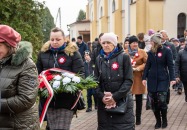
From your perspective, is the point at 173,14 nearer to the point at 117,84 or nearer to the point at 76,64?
the point at 76,64

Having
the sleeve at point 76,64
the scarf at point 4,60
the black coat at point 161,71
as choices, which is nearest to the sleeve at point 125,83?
the sleeve at point 76,64

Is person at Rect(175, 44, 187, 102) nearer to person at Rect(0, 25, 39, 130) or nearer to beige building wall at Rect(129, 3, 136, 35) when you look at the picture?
person at Rect(0, 25, 39, 130)

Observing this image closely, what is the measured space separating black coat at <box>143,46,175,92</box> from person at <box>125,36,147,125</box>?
0.61m

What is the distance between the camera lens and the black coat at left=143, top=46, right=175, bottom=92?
8328mm

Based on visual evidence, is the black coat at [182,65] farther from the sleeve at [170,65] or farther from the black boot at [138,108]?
the sleeve at [170,65]

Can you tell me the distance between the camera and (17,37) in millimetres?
3822

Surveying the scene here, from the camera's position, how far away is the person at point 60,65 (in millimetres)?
5914

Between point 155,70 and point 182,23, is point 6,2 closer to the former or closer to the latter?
point 155,70

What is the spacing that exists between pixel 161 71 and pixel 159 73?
58 mm

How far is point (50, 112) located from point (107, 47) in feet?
4.16

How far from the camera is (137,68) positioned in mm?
9297

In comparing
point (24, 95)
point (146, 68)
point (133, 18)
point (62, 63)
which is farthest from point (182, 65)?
point (133, 18)

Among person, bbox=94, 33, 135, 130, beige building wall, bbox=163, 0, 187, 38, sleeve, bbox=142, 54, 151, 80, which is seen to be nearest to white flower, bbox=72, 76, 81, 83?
person, bbox=94, 33, 135, 130

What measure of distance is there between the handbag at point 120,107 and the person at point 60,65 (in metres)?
0.59
